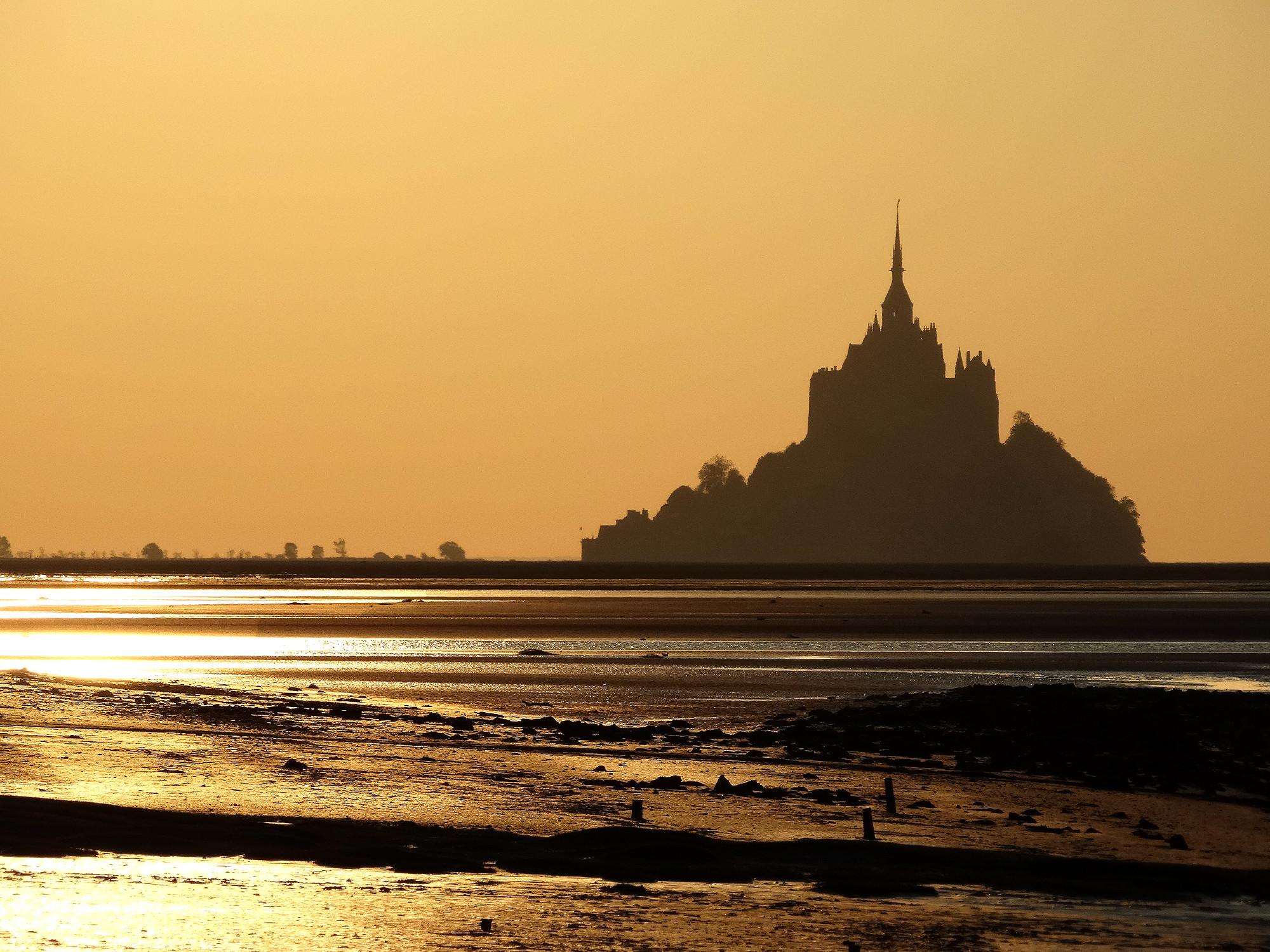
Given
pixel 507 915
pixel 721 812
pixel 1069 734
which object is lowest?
pixel 507 915

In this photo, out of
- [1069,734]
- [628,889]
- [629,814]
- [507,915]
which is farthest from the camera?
[1069,734]

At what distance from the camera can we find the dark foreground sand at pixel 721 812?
1650 cm

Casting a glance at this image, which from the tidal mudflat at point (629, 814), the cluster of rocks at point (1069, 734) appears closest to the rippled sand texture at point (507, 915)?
the tidal mudflat at point (629, 814)

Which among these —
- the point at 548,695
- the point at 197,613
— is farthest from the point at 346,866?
the point at 197,613

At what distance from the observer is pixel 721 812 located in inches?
866

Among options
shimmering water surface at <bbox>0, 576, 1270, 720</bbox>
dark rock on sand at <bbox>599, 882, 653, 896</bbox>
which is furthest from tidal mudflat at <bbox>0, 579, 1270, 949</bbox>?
shimmering water surface at <bbox>0, 576, 1270, 720</bbox>

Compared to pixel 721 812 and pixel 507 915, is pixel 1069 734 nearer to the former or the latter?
pixel 721 812

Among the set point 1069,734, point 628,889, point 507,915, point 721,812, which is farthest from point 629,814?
point 1069,734

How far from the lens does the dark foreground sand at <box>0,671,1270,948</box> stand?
16.5 meters

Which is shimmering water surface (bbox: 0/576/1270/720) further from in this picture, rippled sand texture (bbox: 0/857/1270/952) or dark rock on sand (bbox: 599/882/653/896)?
rippled sand texture (bbox: 0/857/1270/952)

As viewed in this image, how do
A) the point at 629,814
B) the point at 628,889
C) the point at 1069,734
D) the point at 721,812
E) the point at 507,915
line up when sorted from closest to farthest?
the point at 507,915, the point at 628,889, the point at 629,814, the point at 721,812, the point at 1069,734

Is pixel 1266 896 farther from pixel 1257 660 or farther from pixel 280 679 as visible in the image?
pixel 1257 660

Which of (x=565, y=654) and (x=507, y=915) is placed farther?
(x=565, y=654)

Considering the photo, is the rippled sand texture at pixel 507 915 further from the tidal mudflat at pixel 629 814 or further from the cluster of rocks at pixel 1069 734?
the cluster of rocks at pixel 1069 734
